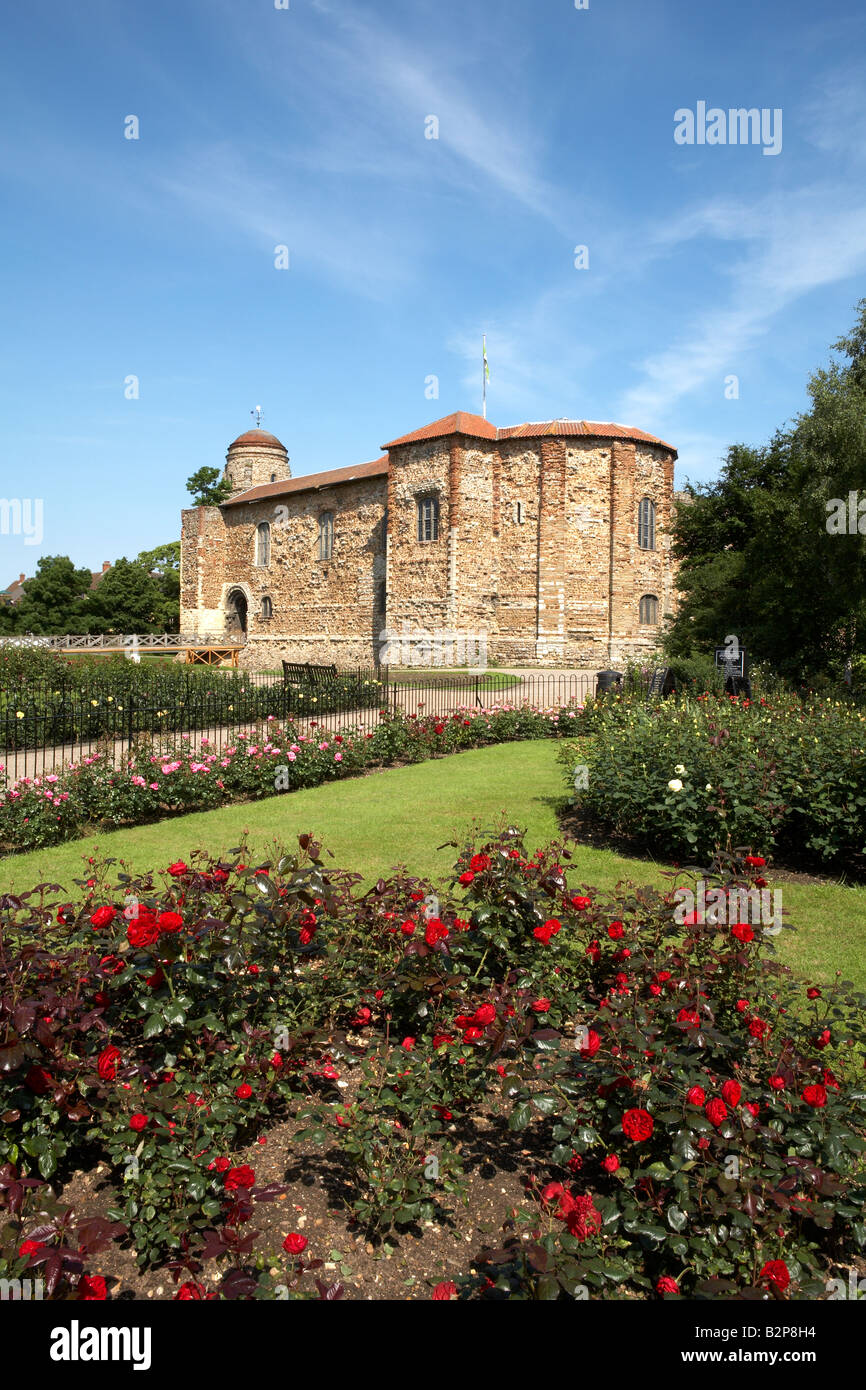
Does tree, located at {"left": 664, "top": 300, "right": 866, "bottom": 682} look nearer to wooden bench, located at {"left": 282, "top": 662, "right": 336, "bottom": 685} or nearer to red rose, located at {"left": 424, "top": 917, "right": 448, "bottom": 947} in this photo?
wooden bench, located at {"left": 282, "top": 662, "right": 336, "bottom": 685}

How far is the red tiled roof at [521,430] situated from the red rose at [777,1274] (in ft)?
93.9

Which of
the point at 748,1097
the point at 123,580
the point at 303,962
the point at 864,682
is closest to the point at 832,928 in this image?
the point at 748,1097

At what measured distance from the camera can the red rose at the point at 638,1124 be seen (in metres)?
2.15

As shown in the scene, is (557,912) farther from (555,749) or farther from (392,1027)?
(555,749)

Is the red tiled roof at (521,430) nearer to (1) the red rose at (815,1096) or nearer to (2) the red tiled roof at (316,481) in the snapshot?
(2) the red tiled roof at (316,481)

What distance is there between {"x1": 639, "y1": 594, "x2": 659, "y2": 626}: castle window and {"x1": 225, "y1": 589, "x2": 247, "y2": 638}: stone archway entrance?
22747 mm

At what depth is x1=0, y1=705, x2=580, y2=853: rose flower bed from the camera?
738 centimetres

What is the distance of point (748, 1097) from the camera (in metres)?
2.51

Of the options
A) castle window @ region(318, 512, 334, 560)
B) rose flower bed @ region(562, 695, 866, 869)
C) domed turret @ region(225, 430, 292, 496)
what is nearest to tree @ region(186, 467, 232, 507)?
domed turret @ region(225, 430, 292, 496)

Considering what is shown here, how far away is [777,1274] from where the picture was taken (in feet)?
6.23

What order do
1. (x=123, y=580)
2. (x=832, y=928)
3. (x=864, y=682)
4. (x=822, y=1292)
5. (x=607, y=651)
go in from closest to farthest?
(x=822, y=1292), (x=832, y=928), (x=864, y=682), (x=607, y=651), (x=123, y=580)

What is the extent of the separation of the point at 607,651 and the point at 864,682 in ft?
46.6

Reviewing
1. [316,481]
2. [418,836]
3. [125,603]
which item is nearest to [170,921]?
[418,836]

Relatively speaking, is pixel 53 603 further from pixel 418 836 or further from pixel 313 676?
pixel 418 836
